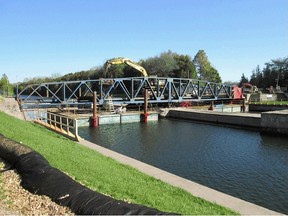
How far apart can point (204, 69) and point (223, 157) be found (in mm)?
87661

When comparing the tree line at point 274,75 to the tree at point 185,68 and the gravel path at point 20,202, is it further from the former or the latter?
the gravel path at point 20,202

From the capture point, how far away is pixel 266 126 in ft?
103

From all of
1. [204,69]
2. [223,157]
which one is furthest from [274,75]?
[223,157]

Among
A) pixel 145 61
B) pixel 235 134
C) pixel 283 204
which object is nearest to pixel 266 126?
pixel 235 134

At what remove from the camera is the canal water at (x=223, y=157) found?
13.1 m

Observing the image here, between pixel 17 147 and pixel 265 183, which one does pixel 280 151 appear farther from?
pixel 17 147

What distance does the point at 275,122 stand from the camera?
3052 centimetres

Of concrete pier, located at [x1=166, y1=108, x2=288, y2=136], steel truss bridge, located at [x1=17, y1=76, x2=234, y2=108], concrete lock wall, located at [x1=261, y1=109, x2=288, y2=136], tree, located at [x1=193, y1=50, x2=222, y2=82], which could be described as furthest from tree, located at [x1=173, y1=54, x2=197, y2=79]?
concrete lock wall, located at [x1=261, y1=109, x2=288, y2=136]

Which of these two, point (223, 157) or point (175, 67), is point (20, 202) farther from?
point (175, 67)

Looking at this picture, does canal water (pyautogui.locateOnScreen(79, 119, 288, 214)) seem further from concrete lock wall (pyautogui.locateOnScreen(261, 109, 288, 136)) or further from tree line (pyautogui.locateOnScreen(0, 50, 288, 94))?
tree line (pyautogui.locateOnScreen(0, 50, 288, 94))

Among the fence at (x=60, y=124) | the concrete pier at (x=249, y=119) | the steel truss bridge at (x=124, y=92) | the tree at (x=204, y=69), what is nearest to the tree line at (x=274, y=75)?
the tree at (x=204, y=69)

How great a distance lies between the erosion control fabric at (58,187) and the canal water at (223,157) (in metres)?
7.52

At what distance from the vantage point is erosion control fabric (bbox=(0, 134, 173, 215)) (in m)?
5.30

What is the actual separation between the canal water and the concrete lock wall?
128 cm
